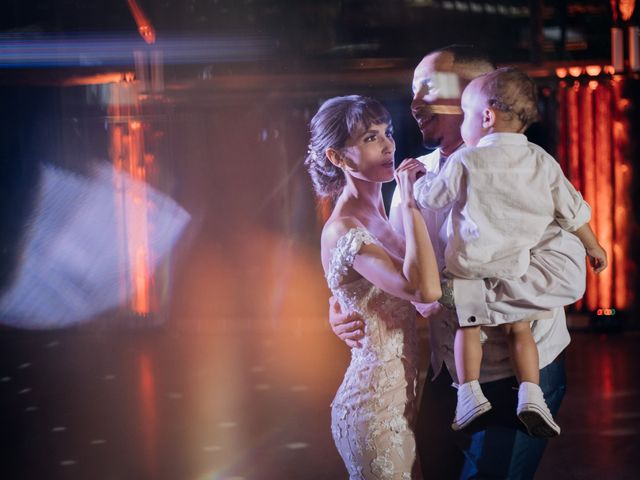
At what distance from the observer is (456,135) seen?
5.73ft

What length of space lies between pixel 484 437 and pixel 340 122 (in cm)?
70

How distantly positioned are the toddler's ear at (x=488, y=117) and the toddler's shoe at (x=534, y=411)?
0.47m

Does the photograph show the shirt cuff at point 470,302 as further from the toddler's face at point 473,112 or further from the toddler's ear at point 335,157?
the toddler's ear at point 335,157

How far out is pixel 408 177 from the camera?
1.56 meters

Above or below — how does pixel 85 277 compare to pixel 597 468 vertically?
above

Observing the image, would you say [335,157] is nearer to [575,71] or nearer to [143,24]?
[575,71]

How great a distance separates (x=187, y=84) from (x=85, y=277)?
188 centimetres

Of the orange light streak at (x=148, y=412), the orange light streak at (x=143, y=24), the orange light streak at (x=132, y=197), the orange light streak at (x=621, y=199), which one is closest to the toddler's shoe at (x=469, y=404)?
the orange light streak at (x=148, y=412)

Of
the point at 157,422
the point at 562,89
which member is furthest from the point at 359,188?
the point at 562,89

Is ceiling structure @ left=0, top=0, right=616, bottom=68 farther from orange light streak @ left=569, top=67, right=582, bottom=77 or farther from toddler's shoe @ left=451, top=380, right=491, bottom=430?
toddler's shoe @ left=451, top=380, right=491, bottom=430

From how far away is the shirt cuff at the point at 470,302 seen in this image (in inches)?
60.7

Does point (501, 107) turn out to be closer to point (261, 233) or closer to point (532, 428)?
point (532, 428)

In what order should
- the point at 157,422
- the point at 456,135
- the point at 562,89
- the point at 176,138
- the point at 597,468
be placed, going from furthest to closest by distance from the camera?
the point at 176,138 < the point at 562,89 < the point at 157,422 < the point at 597,468 < the point at 456,135

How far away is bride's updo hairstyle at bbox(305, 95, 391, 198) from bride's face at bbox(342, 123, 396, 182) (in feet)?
0.04
